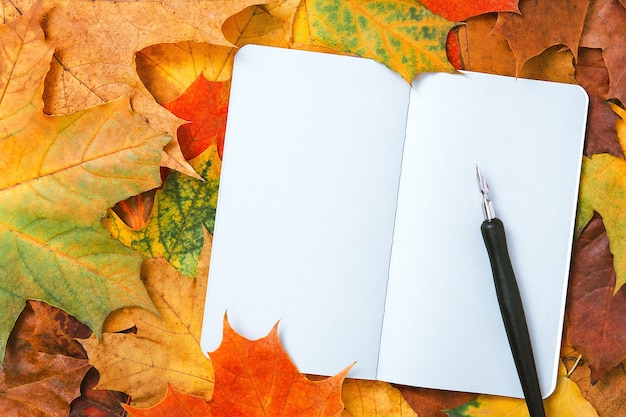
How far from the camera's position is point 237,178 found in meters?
0.70

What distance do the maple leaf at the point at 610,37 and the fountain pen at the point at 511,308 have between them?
0.20 meters

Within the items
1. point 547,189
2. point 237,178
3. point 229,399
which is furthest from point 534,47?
point 229,399

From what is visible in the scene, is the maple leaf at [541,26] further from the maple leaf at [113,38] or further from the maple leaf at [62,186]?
the maple leaf at [62,186]

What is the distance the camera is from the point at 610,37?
69cm

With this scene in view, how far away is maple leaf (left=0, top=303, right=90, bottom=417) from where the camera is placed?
2.29 feet

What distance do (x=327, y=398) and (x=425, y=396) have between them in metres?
0.13

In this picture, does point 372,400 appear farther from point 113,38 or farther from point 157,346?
point 113,38

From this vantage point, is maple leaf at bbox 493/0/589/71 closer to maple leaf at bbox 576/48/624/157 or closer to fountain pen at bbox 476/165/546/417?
maple leaf at bbox 576/48/624/157

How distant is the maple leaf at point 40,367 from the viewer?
27.5 inches

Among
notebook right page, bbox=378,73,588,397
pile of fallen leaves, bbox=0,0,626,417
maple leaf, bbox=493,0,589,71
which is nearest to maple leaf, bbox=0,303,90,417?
pile of fallen leaves, bbox=0,0,626,417

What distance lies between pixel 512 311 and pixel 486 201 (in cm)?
13

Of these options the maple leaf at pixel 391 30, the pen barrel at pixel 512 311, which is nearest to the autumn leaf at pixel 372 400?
the pen barrel at pixel 512 311

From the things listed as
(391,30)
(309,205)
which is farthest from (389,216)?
(391,30)

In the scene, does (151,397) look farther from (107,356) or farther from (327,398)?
(327,398)
